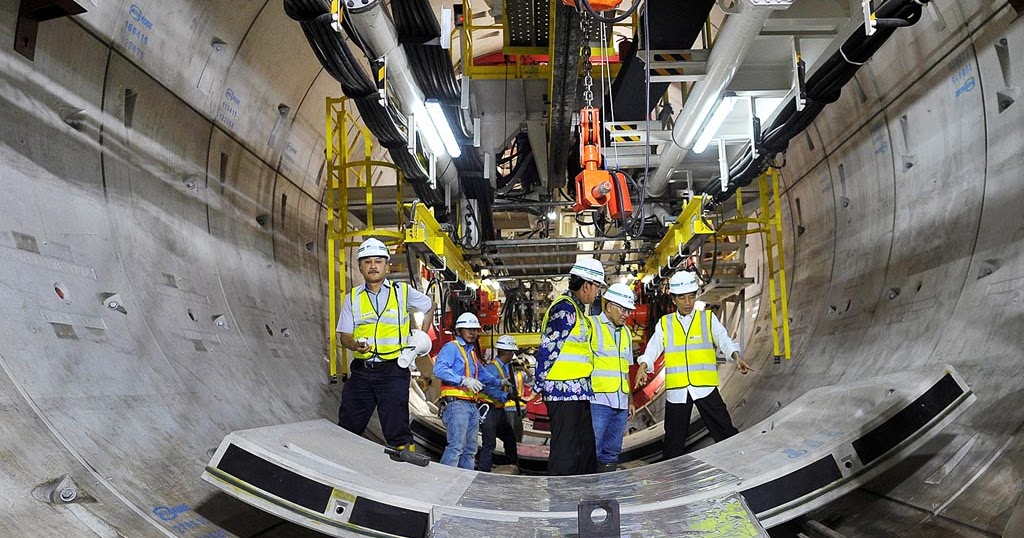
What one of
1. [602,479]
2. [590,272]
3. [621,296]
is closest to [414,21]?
[590,272]

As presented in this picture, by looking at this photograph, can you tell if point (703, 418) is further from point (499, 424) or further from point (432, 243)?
point (499, 424)

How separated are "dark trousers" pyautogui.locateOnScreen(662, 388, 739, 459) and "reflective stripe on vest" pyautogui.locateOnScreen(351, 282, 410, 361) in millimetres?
2236

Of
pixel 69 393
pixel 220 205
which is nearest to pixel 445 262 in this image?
pixel 220 205

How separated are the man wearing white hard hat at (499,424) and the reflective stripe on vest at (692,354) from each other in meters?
2.59

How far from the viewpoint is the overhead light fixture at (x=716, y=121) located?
16.5 feet

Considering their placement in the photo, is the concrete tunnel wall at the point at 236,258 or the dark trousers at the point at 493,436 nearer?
the concrete tunnel wall at the point at 236,258

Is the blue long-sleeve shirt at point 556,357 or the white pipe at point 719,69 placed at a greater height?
the white pipe at point 719,69

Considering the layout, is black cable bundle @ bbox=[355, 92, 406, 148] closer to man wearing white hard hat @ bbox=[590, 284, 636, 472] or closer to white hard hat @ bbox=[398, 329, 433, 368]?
white hard hat @ bbox=[398, 329, 433, 368]

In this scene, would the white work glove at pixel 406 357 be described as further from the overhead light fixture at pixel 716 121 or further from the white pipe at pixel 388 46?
the overhead light fixture at pixel 716 121

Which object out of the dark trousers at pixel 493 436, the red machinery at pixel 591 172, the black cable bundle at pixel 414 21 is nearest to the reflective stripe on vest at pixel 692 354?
the red machinery at pixel 591 172

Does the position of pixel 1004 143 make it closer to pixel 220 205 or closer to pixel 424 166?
pixel 424 166

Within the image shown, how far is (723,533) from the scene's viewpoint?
249 cm

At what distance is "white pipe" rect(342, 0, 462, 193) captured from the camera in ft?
12.5

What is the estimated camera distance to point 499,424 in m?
7.97
